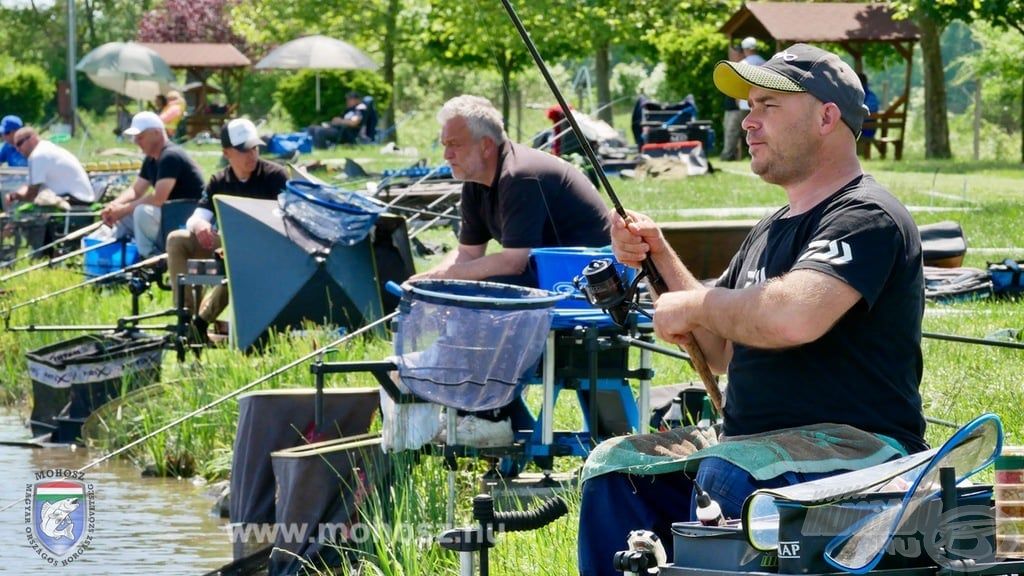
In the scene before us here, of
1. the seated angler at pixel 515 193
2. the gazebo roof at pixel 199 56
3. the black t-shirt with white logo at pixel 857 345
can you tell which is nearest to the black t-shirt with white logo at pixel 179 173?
the seated angler at pixel 515 193

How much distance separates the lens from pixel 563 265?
623 centimetres

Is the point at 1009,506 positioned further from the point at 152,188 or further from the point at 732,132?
the point at 732,132

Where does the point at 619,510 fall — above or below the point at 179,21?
below

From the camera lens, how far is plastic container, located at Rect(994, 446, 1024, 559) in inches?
120

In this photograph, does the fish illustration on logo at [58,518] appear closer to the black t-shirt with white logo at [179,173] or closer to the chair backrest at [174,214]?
the chair backrest at [174,214]

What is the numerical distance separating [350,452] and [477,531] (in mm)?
2144

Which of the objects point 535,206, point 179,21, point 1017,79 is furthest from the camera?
point 179,21

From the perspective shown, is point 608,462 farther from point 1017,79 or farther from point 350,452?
point 1017,79

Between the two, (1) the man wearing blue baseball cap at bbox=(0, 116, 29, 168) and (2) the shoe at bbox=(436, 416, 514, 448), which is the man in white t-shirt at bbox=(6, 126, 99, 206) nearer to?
(1) the man wearing blue baseball cap at bbox=(0, 116, 29, 168)

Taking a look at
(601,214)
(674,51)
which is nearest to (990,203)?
(601,214)

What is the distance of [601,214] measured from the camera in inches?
264

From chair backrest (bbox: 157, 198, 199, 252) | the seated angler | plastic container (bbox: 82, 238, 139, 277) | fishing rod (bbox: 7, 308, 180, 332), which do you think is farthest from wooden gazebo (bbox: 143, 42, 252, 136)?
the seated angler

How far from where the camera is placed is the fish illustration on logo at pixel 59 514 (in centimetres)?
670

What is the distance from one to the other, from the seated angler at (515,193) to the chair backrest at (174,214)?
420 cm
